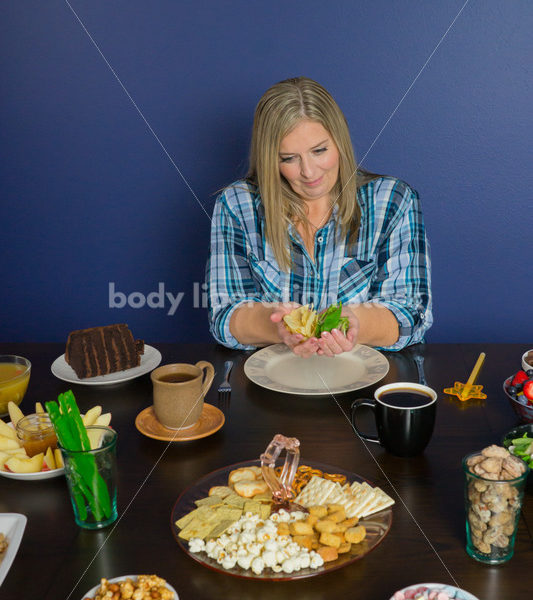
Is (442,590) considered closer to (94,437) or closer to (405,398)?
(405,398)

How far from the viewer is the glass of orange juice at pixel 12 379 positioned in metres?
1.39

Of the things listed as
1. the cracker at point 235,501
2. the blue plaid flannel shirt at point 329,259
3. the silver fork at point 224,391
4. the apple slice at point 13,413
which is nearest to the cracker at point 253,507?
the cracker at point 235,501

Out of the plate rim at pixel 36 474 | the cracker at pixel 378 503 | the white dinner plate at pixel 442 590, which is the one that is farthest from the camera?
the plate rim at pixel 36 474

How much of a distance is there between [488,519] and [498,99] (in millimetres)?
2005

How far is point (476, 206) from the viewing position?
2.64 m

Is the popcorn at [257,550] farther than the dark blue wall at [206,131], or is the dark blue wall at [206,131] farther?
the dark blue wall at [206,131]

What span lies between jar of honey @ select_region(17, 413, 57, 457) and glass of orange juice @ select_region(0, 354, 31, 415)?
0.22 m

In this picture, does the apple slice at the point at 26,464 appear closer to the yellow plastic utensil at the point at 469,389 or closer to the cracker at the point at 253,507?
the cracker at the point at 253,507

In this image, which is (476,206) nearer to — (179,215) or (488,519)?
(179,215)

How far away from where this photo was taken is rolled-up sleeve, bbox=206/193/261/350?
80.8 inches

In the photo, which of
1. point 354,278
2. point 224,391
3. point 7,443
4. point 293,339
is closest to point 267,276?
point 354,278

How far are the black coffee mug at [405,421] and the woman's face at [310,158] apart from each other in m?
0.95

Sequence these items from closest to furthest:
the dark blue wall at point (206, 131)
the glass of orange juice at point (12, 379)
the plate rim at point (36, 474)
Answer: the plate rim at point (36, 474) → the glass of orange juice at point (12, 379) → the dark blue wall at point (206, 131)

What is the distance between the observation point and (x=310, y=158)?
6.43 feet
